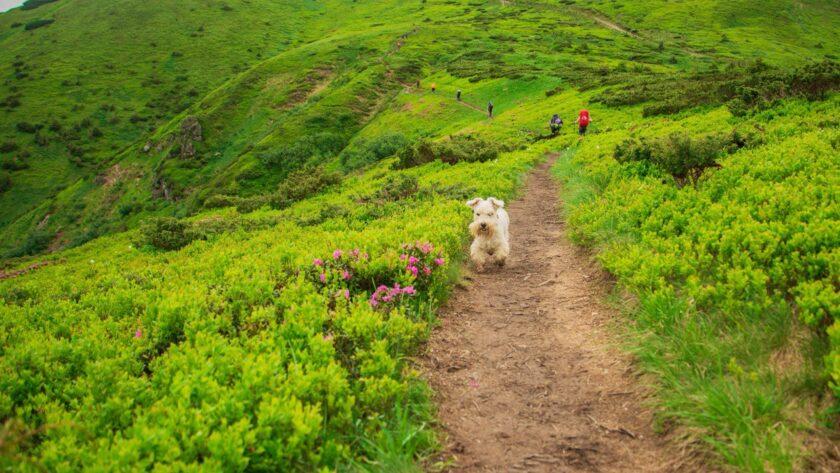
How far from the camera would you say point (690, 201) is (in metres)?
9.19

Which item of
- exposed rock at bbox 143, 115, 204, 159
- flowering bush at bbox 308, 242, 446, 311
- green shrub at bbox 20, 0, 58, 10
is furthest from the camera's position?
green shrub at bbox 20, 0, 58, 10

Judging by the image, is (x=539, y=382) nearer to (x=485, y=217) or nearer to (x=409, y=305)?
(x=409, y=305)

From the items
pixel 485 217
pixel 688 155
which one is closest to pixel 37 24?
pixel 485 217

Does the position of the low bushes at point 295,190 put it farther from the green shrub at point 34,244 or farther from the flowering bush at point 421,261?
the green shrub at point 34,244

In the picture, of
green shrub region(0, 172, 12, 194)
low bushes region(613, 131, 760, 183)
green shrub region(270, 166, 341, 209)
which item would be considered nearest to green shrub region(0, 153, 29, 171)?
green shrub region(0, 172, 12, 194)

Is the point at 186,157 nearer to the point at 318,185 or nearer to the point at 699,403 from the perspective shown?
the point at 318,185

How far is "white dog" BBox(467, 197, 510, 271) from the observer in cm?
1045

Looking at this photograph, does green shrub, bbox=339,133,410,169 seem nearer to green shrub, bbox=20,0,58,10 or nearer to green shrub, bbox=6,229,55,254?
green shrub, bbox=6,229,55,254

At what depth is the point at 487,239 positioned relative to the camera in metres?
10.6

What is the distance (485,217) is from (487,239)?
1.70 ft

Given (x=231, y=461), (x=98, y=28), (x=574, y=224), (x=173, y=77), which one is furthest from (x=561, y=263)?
(x=98, y=28)

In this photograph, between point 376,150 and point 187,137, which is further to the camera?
point 187,137

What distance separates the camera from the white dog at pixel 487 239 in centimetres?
1045

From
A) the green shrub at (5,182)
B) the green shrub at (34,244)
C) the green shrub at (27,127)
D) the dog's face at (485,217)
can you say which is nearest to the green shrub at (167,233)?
the dog's face at (485,217)
